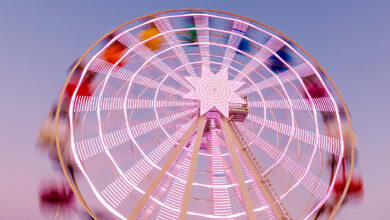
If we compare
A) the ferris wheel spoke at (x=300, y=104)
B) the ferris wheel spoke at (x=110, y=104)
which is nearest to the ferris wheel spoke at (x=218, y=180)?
the ferris wheel spoke at (x=300, y=104)

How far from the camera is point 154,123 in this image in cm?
1041

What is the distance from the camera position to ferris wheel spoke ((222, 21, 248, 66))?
37.5ft

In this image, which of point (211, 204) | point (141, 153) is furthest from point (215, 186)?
point (141, 153)

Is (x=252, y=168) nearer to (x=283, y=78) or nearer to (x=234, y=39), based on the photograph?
(x=283, y=78)

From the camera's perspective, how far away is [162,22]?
10938 mm

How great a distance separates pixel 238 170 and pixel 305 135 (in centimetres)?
319

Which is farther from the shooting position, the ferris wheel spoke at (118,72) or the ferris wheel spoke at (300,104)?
the ferris wheel spoke at (300,104)

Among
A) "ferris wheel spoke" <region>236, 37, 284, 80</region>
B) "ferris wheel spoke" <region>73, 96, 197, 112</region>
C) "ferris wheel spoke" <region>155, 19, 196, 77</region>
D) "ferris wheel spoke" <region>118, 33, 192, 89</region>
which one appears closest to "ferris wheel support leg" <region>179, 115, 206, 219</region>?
"ferris wheel spoke" <region>73, 96, 197, 112</region>

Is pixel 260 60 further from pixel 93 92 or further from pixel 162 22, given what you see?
pixel 93 92

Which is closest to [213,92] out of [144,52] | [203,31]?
[203,31]

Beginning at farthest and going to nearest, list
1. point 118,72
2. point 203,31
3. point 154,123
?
point 203,31 → point 154,123 → point 118,72

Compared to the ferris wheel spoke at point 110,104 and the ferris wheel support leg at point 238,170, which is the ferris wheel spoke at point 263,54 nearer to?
the ferris wheel support leg at point 238,170

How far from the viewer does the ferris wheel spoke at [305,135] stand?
33.9ft

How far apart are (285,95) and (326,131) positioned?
6.20ft
